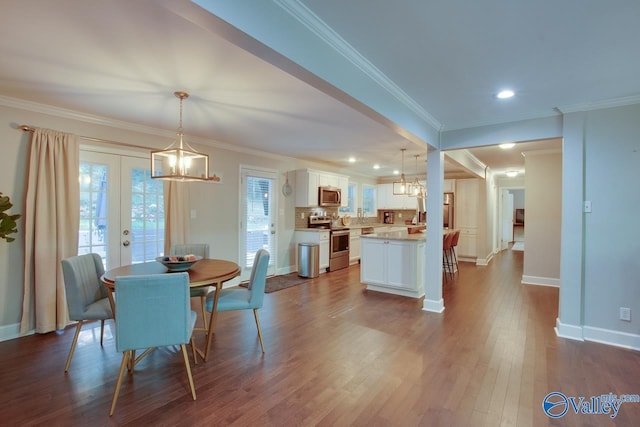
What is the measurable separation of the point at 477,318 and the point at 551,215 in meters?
2.92

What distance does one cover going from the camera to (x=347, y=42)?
6.45 ft

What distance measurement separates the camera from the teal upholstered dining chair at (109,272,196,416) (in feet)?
6.56

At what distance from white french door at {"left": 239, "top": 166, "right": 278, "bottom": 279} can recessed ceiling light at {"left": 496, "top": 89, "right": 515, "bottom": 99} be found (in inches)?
153

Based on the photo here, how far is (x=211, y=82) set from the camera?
2582mm

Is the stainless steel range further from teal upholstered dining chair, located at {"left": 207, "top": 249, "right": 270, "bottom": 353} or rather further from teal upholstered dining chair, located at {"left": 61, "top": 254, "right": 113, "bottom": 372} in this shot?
teal upholstered dining chair, located at {"left": 61, "top": 254, "right": 113, "bottom": 372}

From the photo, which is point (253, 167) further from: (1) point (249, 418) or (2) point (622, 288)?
(2) point (622, 288)

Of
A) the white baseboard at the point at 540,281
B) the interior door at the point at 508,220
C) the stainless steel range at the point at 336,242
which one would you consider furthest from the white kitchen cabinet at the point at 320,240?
the interior door at the point at 508,220

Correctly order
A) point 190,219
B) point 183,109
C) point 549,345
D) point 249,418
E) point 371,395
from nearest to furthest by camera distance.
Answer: point 249,418, point 371,395, point 549,345, point 183,109, point 190,219

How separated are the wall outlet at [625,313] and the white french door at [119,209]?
537cm

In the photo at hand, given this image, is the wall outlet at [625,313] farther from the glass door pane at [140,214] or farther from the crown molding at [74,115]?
the crown molding at [74,115]

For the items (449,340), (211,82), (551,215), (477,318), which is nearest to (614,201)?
(477,318)

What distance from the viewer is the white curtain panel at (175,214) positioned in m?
4.15

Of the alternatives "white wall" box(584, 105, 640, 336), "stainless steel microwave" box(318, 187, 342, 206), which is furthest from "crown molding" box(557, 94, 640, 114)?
"stainless steel microwave" box(318, 187, 342, 206)

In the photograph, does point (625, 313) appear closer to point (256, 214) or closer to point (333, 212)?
point (256, 214)
